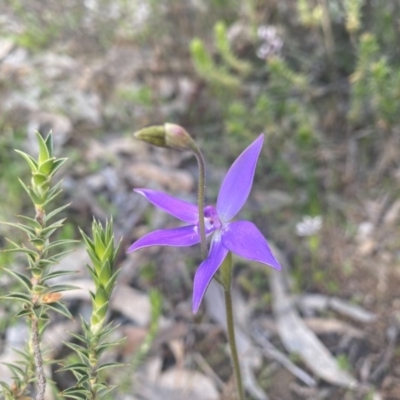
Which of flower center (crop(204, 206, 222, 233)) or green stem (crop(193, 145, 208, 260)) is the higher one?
green stem (crop(193, 145, 208, 260))

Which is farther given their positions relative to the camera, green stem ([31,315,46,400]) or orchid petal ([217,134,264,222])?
orchid petal ([217,134,264,222])

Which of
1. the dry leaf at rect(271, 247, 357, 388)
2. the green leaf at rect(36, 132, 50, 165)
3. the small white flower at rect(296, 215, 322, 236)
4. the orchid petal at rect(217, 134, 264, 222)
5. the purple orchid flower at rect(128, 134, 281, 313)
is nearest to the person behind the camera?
the green leaf at rect(36, 132, 50, 165)

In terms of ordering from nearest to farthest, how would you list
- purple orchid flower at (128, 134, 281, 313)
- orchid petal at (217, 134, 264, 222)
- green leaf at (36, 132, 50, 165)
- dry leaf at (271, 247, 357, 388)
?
green leaf at (36, 132, 50, 165), purple orchid flower at (128, 134, 281, 313), orchid petal at (217, 134, 264, 222), dry leaf at (271, 247, 357, 388)

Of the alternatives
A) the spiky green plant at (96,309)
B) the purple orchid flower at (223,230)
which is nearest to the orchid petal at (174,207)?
the purple orchid flower at (223,230)

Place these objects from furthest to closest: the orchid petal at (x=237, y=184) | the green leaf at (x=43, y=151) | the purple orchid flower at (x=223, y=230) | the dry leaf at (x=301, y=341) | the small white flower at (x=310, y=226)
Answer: the small white flower at (x=310, y=226)
the dry leaf at (x=301, y=341)
the orchid petal at (x=237, y=184)
the purple orchid flower at (x=223, y=230)
the green leaf at (x=43, y=151)

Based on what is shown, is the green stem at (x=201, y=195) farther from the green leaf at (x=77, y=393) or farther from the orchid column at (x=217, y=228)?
the green leaf at (x=77, y=393)

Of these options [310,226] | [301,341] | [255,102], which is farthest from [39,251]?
[255,102]

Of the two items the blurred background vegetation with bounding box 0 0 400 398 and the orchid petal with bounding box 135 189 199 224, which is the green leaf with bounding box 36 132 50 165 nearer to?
the orchid petal with bounding box 135 189 199 224

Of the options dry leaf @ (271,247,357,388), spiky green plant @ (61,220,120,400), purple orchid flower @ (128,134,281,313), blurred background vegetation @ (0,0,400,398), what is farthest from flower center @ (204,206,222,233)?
blurred background vegetation @ (0,0,400,398)
